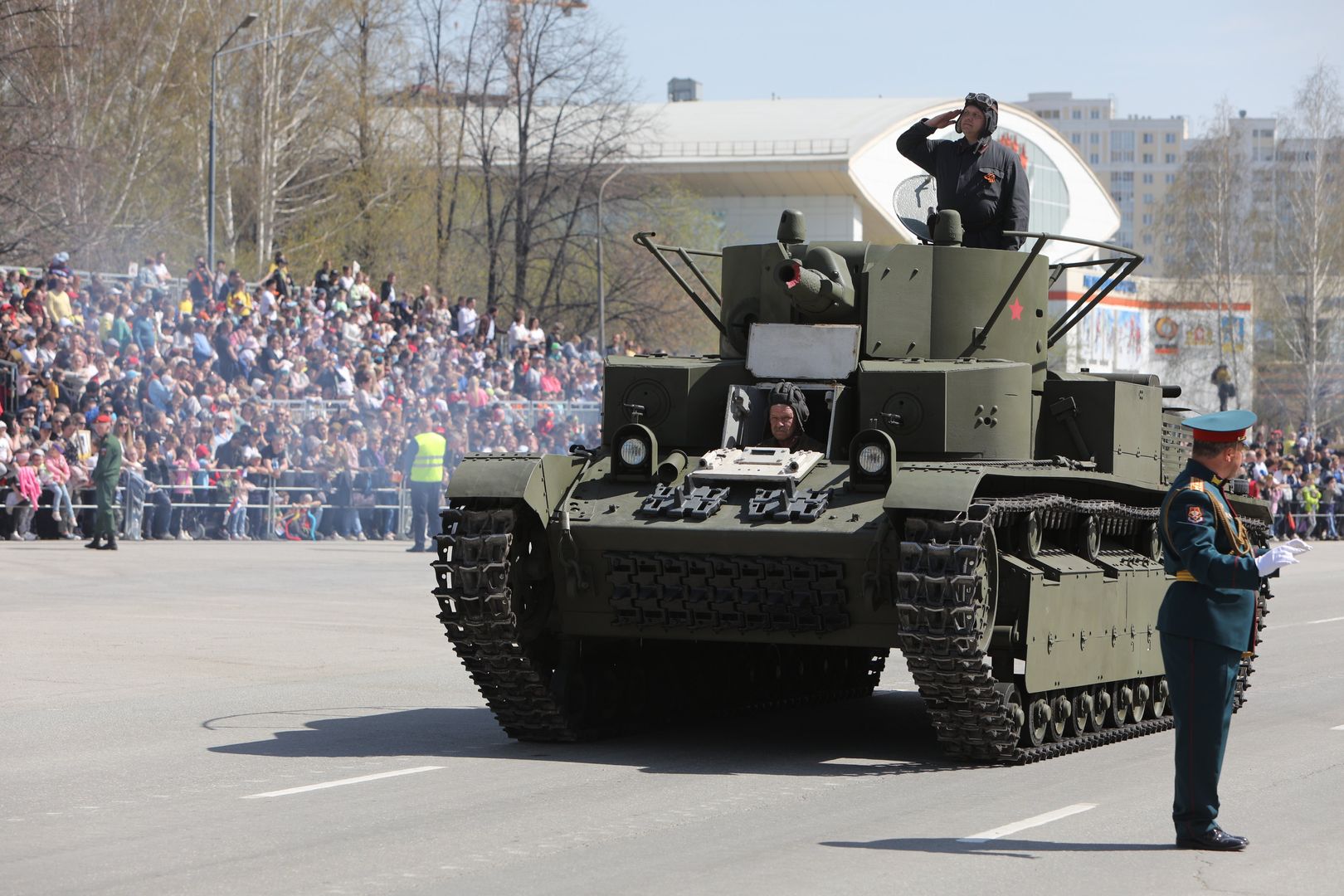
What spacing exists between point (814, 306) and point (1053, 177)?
3204 inches

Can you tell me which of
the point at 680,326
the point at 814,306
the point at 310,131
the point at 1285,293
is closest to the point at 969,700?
the point at 814,306

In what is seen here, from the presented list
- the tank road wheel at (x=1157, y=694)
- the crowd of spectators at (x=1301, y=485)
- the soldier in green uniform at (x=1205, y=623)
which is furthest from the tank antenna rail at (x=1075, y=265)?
the crowd of spectators at (x=1301, y=485)

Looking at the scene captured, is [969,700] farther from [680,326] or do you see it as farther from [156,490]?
[680,326]

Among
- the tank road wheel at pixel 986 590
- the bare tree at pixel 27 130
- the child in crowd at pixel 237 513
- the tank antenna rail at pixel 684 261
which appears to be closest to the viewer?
the tank road wheel at pixel 986 590

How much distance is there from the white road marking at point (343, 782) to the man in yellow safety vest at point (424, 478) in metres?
17.6

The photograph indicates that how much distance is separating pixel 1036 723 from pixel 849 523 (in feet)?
6.07

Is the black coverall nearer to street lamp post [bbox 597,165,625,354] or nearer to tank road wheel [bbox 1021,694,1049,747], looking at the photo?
tank road wheel [bbox 1021,694,1049,747]

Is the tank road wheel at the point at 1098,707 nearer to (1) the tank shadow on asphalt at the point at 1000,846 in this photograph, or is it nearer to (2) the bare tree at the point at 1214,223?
(1) the tank shadow on asphalt at the point at 1000,846

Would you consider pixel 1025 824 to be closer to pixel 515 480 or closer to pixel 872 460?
pixel 872 460

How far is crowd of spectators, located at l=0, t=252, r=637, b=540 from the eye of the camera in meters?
27.8

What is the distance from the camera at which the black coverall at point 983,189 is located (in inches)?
540

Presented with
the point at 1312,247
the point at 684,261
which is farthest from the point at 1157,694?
the point at 1312,247

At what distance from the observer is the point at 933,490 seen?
10461 mm

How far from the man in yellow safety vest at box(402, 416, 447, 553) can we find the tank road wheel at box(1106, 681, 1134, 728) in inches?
650
